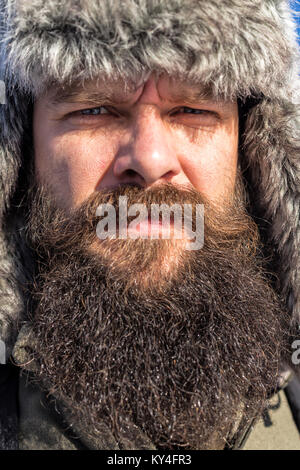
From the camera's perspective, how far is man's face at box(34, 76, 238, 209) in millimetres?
1382

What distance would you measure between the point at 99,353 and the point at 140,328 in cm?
14

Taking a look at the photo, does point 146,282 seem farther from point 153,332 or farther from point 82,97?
point 82,97

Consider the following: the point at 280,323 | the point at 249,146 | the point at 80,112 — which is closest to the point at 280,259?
the point at 280,323

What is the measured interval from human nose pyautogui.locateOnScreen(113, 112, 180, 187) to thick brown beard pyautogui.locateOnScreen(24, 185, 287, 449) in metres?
0.05

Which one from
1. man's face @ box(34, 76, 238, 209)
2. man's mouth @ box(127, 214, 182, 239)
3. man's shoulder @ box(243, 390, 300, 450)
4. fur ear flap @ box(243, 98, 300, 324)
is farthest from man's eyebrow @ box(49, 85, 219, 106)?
man's shoulder @ box(243, 390, 300, 450)

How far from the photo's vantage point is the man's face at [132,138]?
138cm

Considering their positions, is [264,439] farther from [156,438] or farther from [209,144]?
[209,144]

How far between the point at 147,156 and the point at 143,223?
0.21m

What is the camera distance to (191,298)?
4.53ft

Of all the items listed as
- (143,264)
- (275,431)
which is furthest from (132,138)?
(275,431)

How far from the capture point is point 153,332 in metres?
1.33

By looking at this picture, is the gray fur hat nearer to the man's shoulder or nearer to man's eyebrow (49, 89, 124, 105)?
man's eyebrow (49, 89, 124, 105)

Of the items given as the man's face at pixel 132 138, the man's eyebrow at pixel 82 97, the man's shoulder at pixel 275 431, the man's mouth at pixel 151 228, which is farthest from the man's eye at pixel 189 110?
the man's shoulder at pixel 275 431
